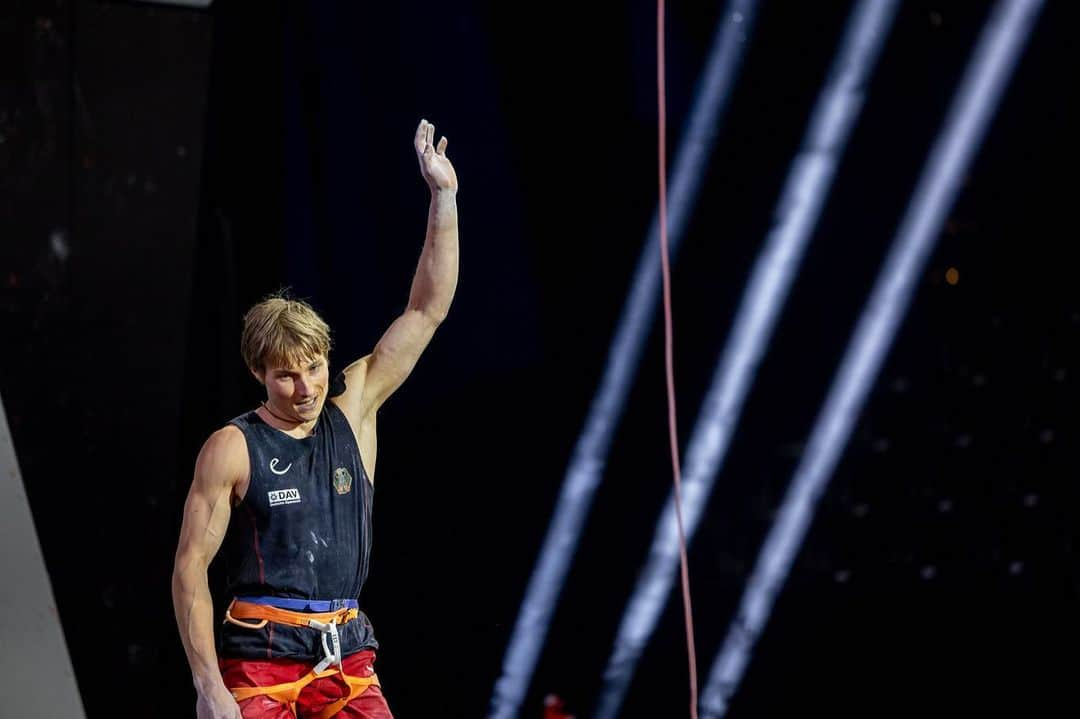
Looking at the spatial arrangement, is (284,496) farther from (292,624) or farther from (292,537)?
(292,624)

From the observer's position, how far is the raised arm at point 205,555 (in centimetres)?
226

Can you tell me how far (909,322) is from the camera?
2.99 meters

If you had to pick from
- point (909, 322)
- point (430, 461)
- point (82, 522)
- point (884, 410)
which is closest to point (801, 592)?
point (884, 410)

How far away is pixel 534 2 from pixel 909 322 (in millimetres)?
1161

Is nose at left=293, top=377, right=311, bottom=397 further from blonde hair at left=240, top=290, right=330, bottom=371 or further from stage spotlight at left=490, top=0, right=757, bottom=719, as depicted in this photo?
stage spotlight at left=490, top=0, right=757, bottom=719

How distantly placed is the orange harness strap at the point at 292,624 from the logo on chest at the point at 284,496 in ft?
0.61

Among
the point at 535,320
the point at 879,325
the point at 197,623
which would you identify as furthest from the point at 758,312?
the point at 197,623

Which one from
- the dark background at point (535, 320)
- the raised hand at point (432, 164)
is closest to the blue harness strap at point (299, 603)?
the raised hand at point (432, 164)

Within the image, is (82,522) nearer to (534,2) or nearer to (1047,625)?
(534,2)

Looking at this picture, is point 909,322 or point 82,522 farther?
point 82,522

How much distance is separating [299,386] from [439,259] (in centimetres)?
40

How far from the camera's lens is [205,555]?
7.56 ft

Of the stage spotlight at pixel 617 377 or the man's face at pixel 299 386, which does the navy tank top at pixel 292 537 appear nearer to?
the man's face at pixel 299 386

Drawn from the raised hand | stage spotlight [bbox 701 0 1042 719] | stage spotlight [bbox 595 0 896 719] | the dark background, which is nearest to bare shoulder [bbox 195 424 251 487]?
the raised hand
